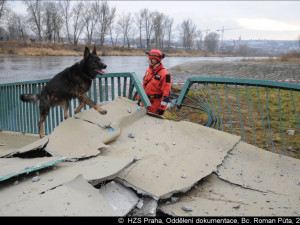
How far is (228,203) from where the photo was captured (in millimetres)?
2211

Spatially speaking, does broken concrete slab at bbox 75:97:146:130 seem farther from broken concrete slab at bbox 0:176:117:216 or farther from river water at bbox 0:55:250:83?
river water at bbox 0:55:250:83

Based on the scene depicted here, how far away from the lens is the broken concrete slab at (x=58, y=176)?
6.64ft

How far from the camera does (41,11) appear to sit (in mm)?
62938

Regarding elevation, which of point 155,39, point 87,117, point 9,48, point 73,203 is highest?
point 155,39

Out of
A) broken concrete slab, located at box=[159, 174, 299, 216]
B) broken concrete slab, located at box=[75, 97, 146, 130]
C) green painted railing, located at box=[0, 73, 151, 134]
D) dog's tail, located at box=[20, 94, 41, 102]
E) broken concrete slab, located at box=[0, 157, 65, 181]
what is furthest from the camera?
green painted railing, located at box=[0, 73, 151, 134]

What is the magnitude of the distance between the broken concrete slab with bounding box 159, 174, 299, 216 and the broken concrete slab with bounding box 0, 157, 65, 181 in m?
1.08

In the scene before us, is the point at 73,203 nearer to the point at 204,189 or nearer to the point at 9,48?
the point at 204,189

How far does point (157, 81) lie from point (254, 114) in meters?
3.80

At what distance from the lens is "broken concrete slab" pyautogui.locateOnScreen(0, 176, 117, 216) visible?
1712 mm

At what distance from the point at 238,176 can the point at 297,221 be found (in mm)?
732

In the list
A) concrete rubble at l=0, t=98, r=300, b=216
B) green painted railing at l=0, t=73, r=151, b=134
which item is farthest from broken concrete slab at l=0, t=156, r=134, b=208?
green painted railing at l=0, t=73, r=151, b=134

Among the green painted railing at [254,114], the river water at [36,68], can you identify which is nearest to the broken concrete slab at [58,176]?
the green painted railing at [254,114]

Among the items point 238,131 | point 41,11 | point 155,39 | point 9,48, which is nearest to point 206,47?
point 155,39

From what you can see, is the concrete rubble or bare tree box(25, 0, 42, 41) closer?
the concrete rubble
